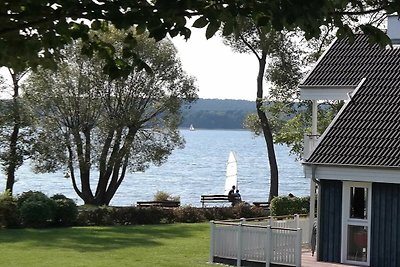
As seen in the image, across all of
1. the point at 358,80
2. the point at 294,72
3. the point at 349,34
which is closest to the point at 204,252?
the point at 358,80

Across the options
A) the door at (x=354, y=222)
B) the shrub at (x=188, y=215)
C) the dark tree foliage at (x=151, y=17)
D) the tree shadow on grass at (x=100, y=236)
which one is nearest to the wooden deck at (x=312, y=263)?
the door at (x=354, y=222)

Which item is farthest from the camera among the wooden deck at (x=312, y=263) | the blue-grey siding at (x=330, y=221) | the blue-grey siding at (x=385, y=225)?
the blue-grey siding at (x=330, y=221)

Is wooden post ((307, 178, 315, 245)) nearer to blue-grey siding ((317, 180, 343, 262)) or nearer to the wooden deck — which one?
blue-grey siding ((317, 180, 343, 262))

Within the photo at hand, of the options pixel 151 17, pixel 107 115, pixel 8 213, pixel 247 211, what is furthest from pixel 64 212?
pixel 151 17

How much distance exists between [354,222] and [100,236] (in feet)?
32.6

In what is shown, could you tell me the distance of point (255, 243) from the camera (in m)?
21.4

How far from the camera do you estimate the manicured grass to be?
22.1m

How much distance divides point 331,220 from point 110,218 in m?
13.1

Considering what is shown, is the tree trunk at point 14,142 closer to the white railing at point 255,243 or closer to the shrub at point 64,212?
the shrub at point 64,212

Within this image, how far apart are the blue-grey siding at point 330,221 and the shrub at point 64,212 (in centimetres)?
1252

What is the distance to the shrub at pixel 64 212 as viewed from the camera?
3175cm

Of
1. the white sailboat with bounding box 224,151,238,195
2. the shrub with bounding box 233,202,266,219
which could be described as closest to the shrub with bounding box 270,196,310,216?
the shrub with bounding box 233,202,266,219

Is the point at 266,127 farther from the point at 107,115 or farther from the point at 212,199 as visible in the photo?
the point at 107,115

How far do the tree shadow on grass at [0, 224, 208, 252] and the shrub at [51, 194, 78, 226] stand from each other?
1047 millimetres
